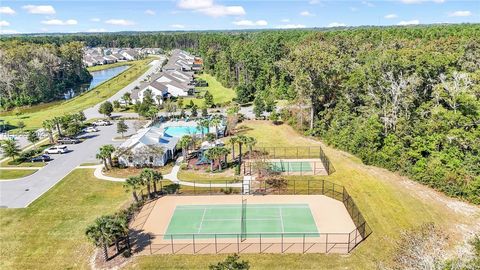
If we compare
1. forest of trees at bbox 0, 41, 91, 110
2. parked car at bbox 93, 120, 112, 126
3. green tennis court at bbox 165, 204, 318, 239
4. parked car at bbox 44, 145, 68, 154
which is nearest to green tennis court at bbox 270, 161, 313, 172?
green tennis court at bbox 165, 204, 318, 239

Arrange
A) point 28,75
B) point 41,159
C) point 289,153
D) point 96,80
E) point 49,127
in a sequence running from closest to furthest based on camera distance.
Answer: point 41,159 → point 289,153 → point 49,127 → point 28,75 → point 96,80

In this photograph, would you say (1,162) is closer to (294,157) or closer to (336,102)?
(294,157)

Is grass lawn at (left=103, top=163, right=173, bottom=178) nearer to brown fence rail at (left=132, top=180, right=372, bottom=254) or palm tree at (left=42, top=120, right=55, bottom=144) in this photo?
brown fence rail at (left=132, top=180, right=372, bottom=254)

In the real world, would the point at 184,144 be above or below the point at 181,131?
above

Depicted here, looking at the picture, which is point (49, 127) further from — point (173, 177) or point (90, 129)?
point (173, 177)

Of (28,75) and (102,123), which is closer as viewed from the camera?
(102,123)

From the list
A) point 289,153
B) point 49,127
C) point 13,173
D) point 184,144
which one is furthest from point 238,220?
point 49,127

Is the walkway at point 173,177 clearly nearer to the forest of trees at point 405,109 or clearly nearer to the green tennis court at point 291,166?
the green tennis court at point 291,166
